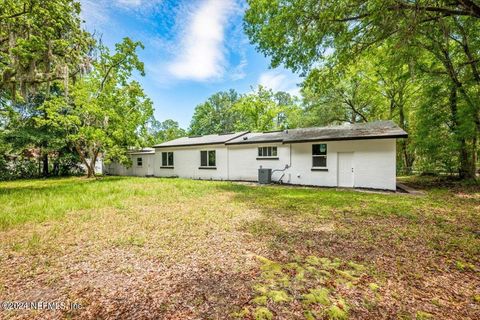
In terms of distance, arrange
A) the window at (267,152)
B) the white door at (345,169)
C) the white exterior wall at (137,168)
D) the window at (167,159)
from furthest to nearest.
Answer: the white exterior wall at (137,168) < the window at (167,159) < the window at (267,152) < the white door at (345,169)

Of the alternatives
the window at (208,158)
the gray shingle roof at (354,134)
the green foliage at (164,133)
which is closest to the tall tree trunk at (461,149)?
the gray shingle roof at (354,134)

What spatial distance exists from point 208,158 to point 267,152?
4777 mm

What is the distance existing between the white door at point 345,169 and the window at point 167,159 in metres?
12.9

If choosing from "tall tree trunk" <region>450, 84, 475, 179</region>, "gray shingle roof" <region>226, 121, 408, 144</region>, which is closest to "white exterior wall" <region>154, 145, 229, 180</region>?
"gray shingle roof" <region>226, 121, 408, 144</region>

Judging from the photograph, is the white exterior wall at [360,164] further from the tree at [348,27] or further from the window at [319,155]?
the tree at [348,27]

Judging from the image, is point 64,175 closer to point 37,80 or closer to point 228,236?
point 37,80

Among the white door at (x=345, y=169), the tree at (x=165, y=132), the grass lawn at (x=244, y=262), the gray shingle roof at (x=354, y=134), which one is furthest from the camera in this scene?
the tree at (x=165, y=132)

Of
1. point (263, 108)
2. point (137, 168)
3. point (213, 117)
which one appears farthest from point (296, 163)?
point (213, 117)

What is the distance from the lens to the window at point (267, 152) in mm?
13461

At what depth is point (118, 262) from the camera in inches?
138

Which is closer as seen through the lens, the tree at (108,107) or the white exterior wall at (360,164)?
the white exterior wall at (360,164)

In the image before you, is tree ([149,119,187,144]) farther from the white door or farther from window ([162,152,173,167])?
the white door

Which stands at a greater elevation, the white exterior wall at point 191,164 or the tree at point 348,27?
the tree at point 348,27

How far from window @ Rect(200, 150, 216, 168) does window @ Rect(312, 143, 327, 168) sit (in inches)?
280
